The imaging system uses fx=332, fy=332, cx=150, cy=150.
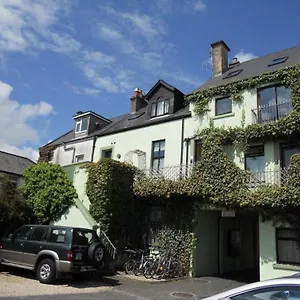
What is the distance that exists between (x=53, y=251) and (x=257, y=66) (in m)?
14.6

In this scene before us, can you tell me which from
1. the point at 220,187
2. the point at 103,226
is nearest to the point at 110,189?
the point at 103,226

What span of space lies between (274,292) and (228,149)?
13.1 metres

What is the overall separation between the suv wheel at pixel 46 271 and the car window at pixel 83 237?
1.06m

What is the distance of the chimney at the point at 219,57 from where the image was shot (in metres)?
21.0

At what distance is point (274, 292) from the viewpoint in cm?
373

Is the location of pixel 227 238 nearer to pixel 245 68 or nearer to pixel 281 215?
pixel 281 215

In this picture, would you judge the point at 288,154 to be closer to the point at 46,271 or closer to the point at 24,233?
the point at 46,271

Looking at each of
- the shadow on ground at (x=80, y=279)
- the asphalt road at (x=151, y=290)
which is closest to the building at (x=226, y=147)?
the asphalt road at (x=151, y=290)

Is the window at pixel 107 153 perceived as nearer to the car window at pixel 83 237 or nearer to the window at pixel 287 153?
the car window at pixel 83 237

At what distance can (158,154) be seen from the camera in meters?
19.3

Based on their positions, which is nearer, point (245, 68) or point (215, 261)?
point (215, 261)

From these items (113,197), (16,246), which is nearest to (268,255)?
(113,197)

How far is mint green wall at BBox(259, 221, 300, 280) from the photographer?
13.4 meters

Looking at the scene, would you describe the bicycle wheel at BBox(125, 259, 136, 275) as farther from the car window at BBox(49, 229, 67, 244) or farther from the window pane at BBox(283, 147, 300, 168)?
the window pane at BBox(283, 147, 300, 168)
